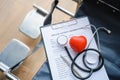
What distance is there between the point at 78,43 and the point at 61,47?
7 centimetres

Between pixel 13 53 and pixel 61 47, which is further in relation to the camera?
pixel 13 53

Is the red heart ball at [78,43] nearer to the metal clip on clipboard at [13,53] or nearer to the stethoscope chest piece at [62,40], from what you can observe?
the stethoscope chest piece at [62,40]

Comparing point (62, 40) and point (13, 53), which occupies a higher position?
point (62, 40)

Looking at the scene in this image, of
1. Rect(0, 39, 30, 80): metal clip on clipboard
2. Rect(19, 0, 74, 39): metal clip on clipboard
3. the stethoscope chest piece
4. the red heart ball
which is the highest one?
the stethoscope chest piece

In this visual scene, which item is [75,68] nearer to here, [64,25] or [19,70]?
[64,25]

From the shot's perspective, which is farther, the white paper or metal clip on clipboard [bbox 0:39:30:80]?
metal clip on clipboard [bbox 0:39:30:80]

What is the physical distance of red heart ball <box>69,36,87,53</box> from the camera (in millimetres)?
913

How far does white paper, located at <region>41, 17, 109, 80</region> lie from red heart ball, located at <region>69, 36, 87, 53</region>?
0.02m

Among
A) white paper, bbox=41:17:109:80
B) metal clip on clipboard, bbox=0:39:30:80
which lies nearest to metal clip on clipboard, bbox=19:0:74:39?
metal clip on clipboard, bbox=0:39:30:80

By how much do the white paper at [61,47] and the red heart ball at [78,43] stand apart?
0.07 ft

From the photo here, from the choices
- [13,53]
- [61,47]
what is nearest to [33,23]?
[13,53]

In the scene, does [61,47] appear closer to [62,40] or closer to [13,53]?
[62,40]

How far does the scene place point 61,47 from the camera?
0.93 metres

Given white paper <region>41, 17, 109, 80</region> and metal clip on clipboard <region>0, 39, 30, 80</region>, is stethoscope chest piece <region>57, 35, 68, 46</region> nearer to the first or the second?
white paper <region>41, 17, 109, 80</region>
